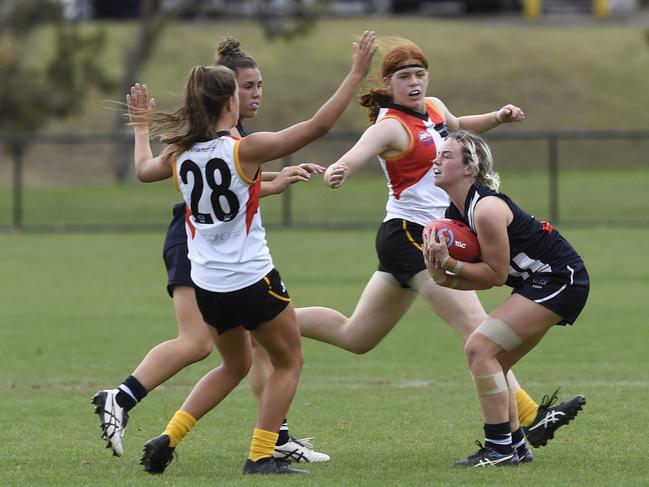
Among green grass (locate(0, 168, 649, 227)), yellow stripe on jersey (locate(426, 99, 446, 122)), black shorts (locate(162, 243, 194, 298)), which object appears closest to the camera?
black shorts (locate(162, 243, 194, 298))

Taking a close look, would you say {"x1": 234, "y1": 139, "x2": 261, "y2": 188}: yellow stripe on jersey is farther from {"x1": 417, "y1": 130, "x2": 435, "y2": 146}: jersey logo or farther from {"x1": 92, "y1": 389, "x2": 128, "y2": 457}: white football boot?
{"x1": 417, "y1": 130, "x2": 435, "y2": 146}: jersey logo

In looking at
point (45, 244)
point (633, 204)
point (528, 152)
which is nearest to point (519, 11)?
point (528, 152)

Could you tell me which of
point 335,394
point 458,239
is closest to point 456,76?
point 335,394

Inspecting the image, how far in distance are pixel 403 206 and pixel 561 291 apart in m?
1.36

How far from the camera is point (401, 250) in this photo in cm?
737

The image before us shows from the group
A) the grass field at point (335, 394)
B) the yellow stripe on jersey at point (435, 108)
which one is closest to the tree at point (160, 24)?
the grass field at point (335, 394)

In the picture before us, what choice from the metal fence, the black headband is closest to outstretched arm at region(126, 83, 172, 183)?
the black headband

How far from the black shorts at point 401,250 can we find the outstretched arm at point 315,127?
4.92 ft

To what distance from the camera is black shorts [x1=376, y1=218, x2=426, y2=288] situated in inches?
289

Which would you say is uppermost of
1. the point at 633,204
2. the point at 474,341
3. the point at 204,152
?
the point at 204,152

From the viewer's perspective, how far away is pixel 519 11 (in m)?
60.8

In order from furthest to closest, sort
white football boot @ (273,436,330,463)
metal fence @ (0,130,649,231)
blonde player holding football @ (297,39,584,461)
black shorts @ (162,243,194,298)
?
1. metal fence @ (0,130,649,231)
2. blonde player holding football @ (297,39,584,461)
3. black shorts @ (162,243,194,298)
4. white football boot @ (273,436,330,463)

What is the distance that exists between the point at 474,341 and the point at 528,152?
32794 millimetres

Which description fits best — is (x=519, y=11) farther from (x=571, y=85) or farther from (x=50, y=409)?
(x=50, y=409)
